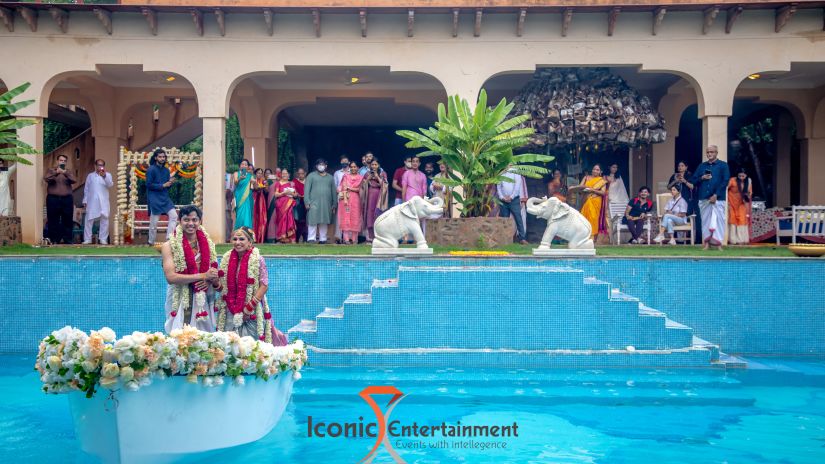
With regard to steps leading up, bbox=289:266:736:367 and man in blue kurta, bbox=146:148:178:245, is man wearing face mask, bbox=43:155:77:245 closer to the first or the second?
man in blue kurta, bbox=146:148:178:245

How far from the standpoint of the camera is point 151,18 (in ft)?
49.8

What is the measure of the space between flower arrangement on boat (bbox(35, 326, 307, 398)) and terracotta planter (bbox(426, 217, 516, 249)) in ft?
24.1

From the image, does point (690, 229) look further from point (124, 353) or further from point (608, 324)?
point (124, 353)

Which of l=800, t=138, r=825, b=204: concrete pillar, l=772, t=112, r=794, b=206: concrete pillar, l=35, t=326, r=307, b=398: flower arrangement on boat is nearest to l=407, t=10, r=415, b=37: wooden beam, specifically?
l=800, t=138, r=825, b=204: concrete pillar

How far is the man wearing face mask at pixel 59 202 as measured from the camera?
A: 15.6 m

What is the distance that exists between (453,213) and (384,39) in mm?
3434

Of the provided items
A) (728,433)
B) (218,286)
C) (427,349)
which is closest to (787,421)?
(728,433)

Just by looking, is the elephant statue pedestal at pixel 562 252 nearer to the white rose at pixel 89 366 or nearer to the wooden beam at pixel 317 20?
the wooden beam at pixel 317 20

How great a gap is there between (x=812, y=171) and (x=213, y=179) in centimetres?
1309

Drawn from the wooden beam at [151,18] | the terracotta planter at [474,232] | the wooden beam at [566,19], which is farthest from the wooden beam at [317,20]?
the terracotta planter at [474,232]

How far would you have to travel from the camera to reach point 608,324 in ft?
32.0

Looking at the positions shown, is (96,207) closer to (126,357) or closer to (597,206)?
(597,206)

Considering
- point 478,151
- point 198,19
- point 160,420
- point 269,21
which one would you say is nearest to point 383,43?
point 269,21

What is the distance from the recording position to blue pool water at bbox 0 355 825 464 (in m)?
6.23
